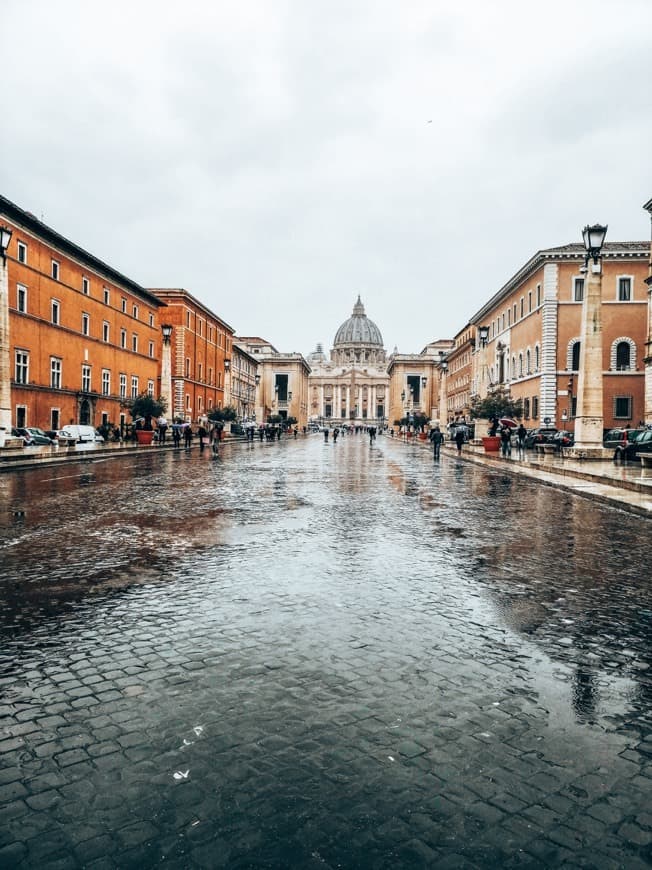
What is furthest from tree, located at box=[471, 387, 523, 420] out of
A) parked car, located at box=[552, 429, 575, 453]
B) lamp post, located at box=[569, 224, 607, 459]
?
lamp post, located at box=[569, 224, 607, 459]

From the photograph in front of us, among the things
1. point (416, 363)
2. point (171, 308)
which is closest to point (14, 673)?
point (171, 308)

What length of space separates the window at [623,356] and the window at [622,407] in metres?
2.08

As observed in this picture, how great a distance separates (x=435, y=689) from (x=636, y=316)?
50038 millimetres

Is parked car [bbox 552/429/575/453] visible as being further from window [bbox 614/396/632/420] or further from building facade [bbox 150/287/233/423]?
building facade [bbox 150/287/233/423]

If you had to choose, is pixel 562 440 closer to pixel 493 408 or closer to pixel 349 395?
pixel 493 408

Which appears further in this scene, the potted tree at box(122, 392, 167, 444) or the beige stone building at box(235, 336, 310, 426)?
the beige stone building at box(235, 336, 310, 426)

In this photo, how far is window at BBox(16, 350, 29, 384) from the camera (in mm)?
35844

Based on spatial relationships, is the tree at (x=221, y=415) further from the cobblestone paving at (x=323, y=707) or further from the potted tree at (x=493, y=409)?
the cobblestone paving at (x=323, y=707)

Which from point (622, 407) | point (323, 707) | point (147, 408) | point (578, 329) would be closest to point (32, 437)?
point (147, 408)

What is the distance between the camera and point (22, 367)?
119ft

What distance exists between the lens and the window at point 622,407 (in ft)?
156

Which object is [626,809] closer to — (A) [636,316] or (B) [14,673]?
(B) [14,673]

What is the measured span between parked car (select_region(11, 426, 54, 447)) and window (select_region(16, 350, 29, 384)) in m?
2.83

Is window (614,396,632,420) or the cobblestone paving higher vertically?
window (614,396,632,420)
